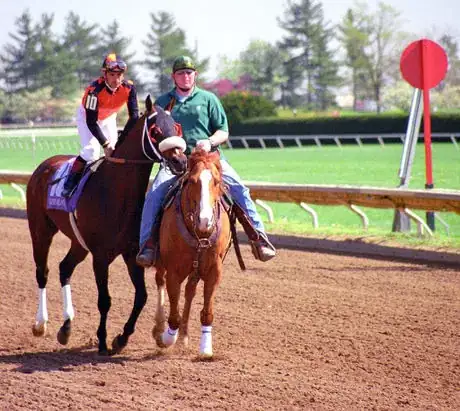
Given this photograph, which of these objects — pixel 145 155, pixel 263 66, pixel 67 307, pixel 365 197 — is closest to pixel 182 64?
pixel 145 155

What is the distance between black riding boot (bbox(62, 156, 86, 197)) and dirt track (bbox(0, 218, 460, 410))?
1297mm

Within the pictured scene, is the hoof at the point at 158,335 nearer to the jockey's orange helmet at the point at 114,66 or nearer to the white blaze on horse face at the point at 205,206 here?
the white blaze on horse face at the point at 205,206

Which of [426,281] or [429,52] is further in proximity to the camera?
[429,52]

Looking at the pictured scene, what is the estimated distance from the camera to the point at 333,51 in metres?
89.4

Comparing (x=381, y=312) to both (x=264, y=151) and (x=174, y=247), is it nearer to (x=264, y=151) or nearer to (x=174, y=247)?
(x=174, y=247)

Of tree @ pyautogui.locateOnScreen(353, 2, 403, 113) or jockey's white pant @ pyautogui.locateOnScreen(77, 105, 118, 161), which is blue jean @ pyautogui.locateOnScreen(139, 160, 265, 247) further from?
tree @ pyautogui.locateOnScreen(353, 2, 403, 113)

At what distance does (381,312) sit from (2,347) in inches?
138

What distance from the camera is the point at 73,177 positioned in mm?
8773

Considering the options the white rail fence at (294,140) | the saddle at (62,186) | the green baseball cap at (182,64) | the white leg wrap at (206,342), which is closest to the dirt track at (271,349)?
the white leg wrap at (206,342)

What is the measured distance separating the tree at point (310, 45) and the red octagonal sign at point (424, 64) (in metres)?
74.6

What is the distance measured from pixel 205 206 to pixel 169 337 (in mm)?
1221

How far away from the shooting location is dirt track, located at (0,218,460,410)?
662 centimetres

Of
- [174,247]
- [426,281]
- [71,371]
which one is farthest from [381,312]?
[71,371]

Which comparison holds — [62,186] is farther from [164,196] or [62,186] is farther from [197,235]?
[197,235]
